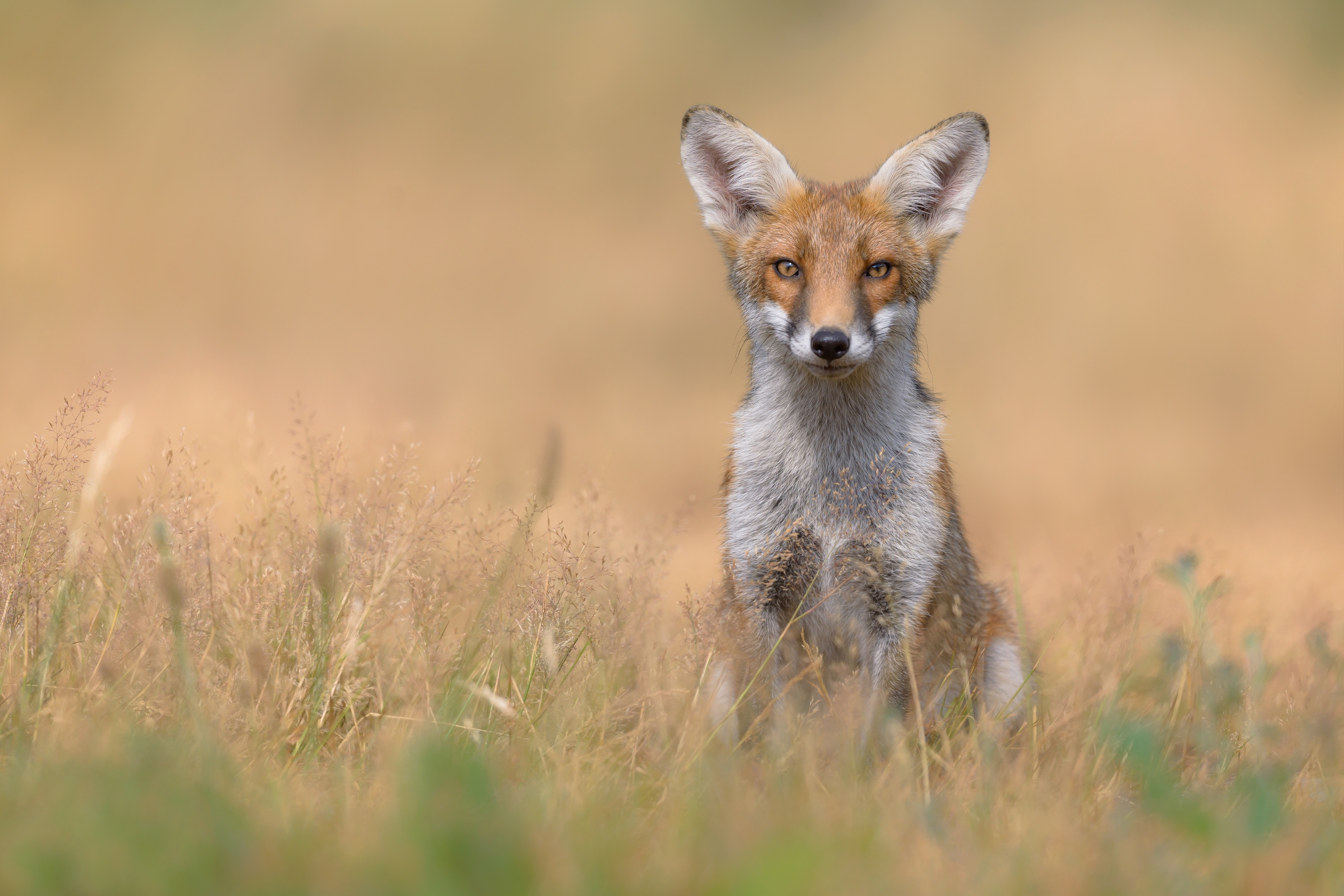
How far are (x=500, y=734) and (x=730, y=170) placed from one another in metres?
2.49

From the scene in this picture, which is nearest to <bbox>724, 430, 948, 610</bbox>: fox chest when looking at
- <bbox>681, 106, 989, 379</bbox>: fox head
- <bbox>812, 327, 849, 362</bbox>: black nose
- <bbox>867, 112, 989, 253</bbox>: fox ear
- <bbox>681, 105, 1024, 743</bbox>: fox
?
<bbox>681, 105, 1024, 743</bbox>: fox

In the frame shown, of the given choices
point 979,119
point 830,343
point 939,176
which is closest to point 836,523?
point 830,343

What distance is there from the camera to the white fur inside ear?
13.1ft

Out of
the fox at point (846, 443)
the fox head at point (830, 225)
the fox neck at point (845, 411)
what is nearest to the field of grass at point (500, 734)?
the fox at point (846, 443)

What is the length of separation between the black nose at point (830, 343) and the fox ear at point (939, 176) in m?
0.95

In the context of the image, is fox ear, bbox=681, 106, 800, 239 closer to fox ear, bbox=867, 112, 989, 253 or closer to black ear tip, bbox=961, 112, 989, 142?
fox ear, bbox=867, 112, 989, 253

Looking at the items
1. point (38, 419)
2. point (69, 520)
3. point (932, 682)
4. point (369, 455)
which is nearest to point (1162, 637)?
point (932, 682)

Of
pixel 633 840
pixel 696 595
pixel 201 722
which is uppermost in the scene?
pixel 201 722

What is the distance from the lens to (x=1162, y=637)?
3039 millimetres

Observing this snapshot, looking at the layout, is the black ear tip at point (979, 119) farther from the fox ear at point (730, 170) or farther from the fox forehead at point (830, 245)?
the fox ear at point (730, 170)

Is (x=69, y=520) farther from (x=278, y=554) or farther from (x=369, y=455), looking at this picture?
(x=369, y=455)

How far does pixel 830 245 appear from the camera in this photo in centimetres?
382

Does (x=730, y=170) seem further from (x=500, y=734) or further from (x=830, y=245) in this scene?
(x=500, y=734)

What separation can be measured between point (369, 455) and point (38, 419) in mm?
3553
